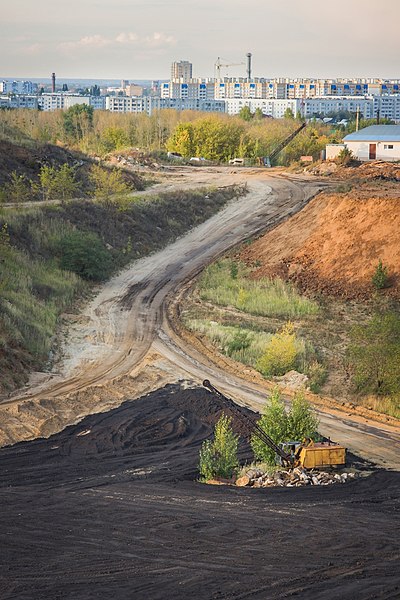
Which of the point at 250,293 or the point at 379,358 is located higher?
the point at 379,358

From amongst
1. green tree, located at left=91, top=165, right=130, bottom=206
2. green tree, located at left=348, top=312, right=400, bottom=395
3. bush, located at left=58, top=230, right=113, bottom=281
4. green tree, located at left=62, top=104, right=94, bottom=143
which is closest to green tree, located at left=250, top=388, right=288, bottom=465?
green tree, located at left=348, top=312, right=400, bottom=395

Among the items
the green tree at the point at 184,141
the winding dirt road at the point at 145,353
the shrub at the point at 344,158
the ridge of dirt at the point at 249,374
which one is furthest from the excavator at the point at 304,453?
the green tree at the point at 184,141

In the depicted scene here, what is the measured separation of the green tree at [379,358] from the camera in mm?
Result: 28406

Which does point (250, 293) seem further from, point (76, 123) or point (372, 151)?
point (76, 123)

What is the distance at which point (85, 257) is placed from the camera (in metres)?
43.4

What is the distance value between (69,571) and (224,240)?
38.6 meters

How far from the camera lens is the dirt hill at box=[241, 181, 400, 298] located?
41.6 m

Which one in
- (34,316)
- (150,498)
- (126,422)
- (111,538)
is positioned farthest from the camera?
(34,316)

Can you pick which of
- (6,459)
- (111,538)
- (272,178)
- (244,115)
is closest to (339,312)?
(6,459)

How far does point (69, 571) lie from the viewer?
14.5 meters

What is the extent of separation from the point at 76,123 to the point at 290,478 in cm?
8866

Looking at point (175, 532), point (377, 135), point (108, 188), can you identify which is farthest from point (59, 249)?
point (377, 135)

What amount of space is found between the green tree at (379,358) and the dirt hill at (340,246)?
10.3 metres

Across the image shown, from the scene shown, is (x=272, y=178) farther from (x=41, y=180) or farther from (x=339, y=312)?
(x=339, y=312)
